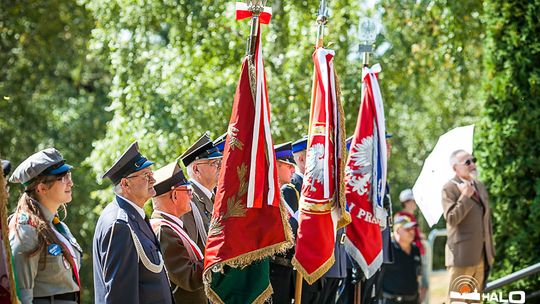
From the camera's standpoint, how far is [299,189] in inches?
330

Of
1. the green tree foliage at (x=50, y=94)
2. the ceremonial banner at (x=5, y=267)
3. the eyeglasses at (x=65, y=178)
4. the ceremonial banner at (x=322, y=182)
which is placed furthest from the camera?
the green tree foliage at (x=50, y=94)

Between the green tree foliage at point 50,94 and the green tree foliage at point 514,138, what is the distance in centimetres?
801

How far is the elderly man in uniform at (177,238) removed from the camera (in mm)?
6465

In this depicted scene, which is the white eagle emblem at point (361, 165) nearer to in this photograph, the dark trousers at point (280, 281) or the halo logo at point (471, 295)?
the dark trousers at point (280, 281)

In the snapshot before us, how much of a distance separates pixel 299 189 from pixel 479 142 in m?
4.34

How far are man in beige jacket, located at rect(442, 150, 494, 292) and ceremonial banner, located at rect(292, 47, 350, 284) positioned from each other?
3.03 m

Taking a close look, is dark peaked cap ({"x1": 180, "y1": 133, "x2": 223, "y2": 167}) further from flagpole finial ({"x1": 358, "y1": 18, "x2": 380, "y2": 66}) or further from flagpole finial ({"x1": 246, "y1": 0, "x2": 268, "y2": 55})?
flagpole finial ({"x1": 358, "y1": 18, "x2": 380, "y2": 66})

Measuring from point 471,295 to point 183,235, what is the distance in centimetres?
414

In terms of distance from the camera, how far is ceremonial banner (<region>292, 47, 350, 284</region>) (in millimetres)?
7293

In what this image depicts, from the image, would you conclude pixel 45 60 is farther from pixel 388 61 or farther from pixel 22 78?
pixel 388 61

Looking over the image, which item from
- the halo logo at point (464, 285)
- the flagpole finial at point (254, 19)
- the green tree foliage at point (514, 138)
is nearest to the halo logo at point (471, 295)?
the halo logo at point (464, 285)

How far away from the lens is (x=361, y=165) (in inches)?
340

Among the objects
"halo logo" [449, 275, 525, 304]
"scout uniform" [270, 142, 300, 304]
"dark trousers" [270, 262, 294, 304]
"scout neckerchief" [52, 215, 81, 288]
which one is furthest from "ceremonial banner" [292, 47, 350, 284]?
"halo logo" [449, 275, 525, 304]

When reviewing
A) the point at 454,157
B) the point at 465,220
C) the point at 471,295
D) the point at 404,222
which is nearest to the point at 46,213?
the point at 471,295
